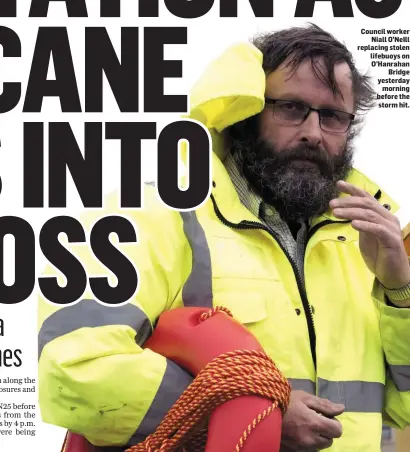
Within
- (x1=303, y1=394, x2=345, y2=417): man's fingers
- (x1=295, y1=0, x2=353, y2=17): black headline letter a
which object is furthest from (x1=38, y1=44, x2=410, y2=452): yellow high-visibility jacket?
(x1=295, y1=0, x2=353, y2=17): black headline letter a

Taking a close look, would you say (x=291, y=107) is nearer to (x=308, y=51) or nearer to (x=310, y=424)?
(x=308, y=51)

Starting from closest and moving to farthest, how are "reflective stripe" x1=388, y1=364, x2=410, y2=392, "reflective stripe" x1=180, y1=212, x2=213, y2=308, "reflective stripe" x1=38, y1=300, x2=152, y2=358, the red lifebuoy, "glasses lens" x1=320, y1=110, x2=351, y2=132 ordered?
the red lifebuoy, "reflective stripe" x1=38, y1=300, x2=152, y2=358, "reflective stripe" x1=180, y1=212, x2=213, y2=308, "reflective stripe" x1=388, y1=364, x2=410, y2=392, "glasses lens" x1=320, y1=110, x2=351, y2=132

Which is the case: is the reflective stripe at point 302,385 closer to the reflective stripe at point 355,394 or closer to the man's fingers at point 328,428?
the reflective stripe at point 355,394

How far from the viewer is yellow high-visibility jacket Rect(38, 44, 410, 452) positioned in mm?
1782

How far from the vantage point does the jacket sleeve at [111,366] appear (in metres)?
1.76

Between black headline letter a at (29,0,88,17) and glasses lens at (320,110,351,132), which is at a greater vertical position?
black headline letter a at (29,0,88,17)

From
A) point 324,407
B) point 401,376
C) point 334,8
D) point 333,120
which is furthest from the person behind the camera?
point 334,8

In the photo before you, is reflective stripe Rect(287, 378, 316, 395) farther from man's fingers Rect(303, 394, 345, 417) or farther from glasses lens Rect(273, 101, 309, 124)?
glasses lens Rect(273, 101, 309, 124)

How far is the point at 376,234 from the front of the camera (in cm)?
198

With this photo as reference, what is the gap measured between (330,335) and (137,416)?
0.48 m

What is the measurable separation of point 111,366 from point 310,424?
1.29 ft

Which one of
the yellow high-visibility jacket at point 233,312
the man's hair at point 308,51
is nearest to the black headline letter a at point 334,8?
the man's hair at point 308,51

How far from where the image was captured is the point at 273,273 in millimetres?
2041

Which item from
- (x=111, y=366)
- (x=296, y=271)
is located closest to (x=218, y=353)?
(x=111, y=366)
